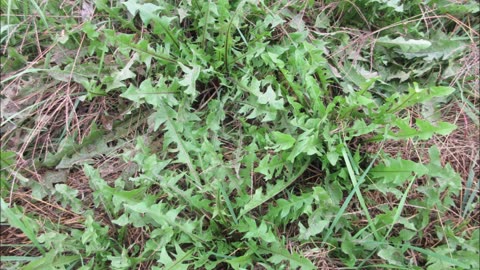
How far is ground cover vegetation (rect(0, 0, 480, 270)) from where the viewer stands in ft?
6.41

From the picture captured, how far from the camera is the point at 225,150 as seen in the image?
2143mm

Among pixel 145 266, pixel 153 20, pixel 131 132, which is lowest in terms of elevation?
pixel 145 266

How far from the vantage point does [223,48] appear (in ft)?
6.86

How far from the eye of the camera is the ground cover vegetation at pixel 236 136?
195cm

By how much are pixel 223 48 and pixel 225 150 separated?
1.59 ft

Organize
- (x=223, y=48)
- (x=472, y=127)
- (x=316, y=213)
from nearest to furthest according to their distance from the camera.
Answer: (x=316, y=213)
(x=223, y=48)
(x=472, y=127)

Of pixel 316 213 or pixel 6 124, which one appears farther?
pixel 6 124

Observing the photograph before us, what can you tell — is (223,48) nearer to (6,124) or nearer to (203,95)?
(203,95)

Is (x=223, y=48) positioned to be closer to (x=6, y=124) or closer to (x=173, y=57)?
(x=173, y=57)

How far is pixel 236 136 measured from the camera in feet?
7.07

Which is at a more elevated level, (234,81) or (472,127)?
(234,81)

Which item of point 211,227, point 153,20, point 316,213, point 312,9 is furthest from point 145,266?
point 312,9

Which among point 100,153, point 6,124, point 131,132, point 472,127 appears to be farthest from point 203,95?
point 472,127

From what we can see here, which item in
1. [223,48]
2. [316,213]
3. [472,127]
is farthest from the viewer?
[472,127]
